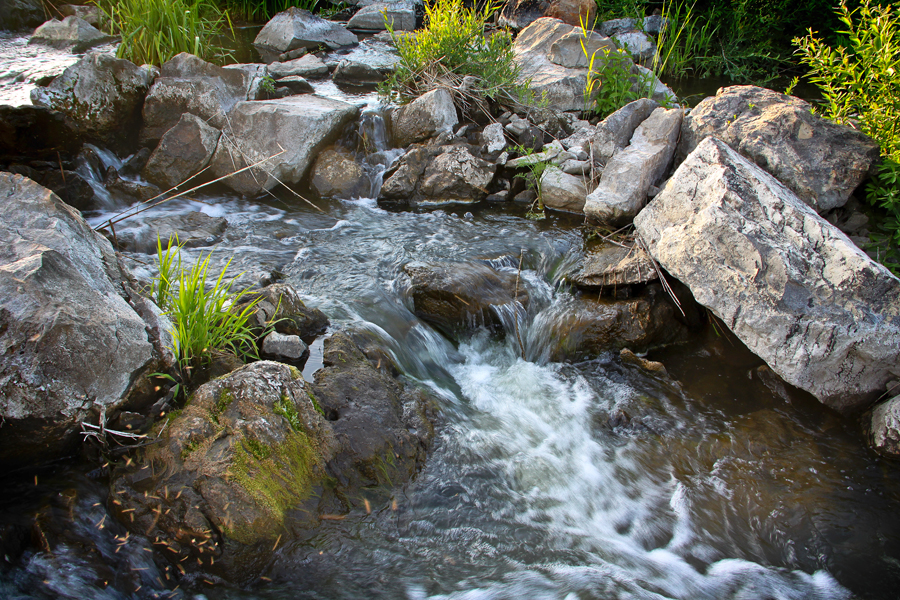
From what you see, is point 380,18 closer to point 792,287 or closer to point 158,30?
point 158,30

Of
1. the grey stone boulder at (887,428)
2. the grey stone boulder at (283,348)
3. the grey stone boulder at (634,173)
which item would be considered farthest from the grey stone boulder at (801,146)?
the grey stone boulder at (283,348)

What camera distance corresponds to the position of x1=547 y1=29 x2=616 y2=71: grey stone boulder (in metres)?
7.47

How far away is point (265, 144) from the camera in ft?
20.2

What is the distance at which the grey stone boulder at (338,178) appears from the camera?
6.36 metres

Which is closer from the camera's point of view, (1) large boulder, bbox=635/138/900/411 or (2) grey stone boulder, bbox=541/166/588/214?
(1) large boulder, bbox=635/138/900/411

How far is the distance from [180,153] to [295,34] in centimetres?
526

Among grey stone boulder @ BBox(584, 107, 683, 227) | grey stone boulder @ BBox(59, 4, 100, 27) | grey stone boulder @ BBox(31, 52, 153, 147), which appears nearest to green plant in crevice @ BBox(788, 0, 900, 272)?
grey stone boulder @ BBox(584, 107, 683, 227)

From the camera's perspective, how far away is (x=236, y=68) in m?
7.15

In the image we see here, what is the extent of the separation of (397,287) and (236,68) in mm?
4763

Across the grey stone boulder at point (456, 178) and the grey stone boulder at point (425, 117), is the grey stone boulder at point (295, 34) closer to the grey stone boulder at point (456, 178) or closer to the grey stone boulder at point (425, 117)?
the grey stone boulder at point (425, 117)

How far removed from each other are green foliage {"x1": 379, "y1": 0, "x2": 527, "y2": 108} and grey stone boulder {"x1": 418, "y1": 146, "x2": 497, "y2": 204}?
1.16m

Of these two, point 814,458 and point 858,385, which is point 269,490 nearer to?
point 814,458

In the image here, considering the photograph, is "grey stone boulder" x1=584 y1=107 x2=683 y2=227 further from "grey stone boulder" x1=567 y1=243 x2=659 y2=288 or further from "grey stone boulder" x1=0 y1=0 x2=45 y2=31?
"grey stone boulder" x1=0 y1=0 x2=45 y2=31

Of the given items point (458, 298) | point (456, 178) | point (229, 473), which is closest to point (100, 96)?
point (456, 178)
